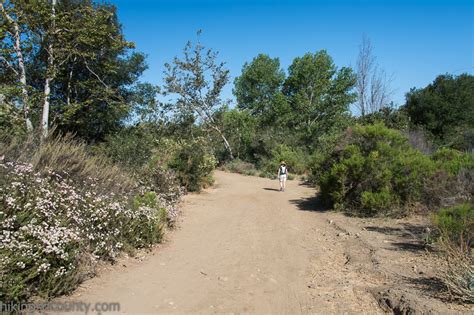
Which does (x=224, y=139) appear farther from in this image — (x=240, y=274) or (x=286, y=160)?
(x=240, y=274)

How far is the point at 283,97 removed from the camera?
1577 inches

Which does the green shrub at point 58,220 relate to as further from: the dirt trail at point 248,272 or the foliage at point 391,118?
the foliage at point 391,118

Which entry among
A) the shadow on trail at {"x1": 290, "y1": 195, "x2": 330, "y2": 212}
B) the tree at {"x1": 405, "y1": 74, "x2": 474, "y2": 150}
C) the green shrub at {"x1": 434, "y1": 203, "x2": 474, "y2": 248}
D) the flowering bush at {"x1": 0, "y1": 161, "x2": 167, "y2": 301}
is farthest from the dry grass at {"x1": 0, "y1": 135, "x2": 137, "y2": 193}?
the tree at {"x1": 405, "y1": 74, "x2": 474, "y2": 150}

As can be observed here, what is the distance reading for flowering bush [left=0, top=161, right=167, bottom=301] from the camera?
15.7ft

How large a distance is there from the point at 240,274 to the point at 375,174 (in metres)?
7.10

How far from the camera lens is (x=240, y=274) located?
6.69m

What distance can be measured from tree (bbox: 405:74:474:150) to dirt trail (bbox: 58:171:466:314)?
22900mm

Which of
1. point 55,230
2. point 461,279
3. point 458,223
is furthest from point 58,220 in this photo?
point 458,223

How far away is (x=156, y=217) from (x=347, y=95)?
33.7m

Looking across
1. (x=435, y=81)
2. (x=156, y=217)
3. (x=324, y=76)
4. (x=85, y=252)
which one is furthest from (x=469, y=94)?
(x=85, y=252)

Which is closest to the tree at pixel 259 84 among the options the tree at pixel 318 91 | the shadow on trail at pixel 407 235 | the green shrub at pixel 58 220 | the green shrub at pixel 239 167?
the tree at pixel 318 91

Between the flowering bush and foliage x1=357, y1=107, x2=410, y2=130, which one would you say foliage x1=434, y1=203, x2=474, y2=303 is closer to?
the flowering bush

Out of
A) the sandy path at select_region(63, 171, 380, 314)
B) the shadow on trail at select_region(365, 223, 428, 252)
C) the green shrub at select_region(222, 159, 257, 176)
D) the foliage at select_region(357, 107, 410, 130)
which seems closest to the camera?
the sandy path at select_region(63, 171, 380, 314)

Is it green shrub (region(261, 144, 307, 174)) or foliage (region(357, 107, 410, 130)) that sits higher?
foliage (region(357, 107, 410, 130))
